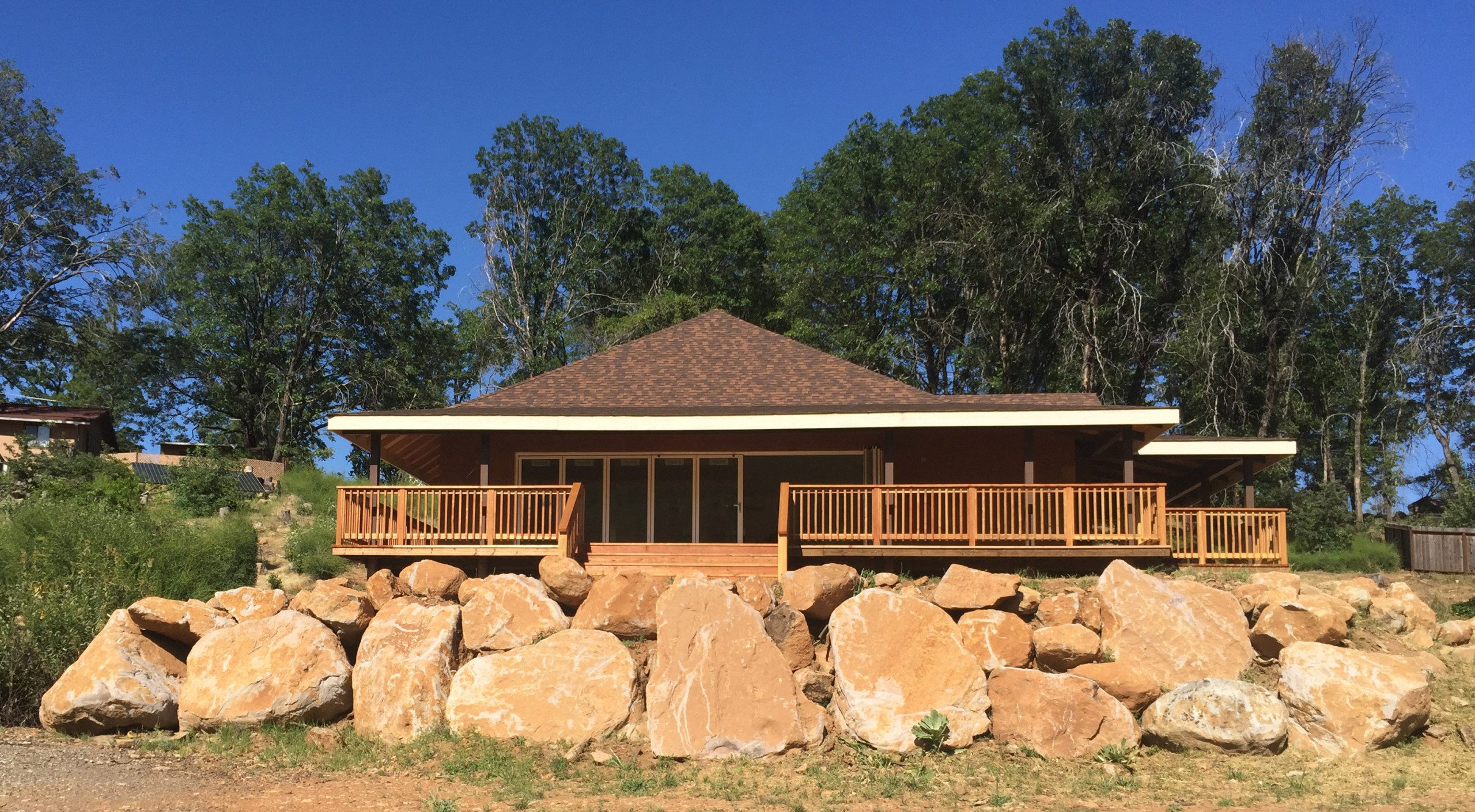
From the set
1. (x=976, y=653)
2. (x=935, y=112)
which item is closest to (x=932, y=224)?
(x=935, y=112)

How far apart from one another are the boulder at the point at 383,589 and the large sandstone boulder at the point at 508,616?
1418 mm

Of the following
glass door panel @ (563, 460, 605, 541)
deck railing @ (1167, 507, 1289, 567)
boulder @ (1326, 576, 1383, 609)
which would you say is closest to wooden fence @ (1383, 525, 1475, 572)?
boulder @ (1326, 576, 1383, 609)

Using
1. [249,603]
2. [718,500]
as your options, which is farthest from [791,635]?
[249,603]

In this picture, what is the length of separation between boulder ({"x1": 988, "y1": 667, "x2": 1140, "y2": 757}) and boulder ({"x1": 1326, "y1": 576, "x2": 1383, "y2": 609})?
15.4 ft

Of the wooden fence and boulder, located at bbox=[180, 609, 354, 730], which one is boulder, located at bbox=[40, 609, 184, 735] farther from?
the wooden fence

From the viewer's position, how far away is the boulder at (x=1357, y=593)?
13.4 m

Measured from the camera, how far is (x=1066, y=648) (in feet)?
38.3

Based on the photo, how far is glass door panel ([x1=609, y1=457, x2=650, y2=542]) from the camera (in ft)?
56.7

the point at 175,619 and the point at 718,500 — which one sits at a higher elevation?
the point at 718,500

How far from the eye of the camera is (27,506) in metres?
19.0

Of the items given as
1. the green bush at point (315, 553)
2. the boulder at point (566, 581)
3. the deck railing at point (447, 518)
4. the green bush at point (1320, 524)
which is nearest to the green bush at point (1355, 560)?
the green bush at point (1320, 524)

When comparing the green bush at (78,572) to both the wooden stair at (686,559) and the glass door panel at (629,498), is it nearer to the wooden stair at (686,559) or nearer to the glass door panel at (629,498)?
the glass door panel at (629,498)

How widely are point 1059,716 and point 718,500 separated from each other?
25.2 ft

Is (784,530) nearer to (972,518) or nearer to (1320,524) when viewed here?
(972,518)
